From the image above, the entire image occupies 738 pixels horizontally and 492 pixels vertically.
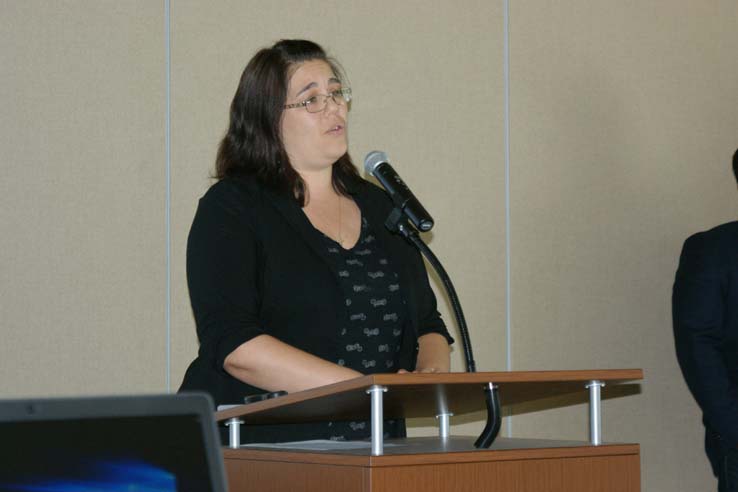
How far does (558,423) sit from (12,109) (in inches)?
85.9

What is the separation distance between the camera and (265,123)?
2533 millimetres

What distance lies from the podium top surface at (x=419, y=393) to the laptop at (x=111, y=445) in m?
0.59

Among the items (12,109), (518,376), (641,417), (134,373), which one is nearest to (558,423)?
(641,417)

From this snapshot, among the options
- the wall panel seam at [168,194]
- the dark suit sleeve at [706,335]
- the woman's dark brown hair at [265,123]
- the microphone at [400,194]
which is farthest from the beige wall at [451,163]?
the microphone at [400,194]

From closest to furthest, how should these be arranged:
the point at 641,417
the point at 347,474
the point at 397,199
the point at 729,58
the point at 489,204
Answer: the point at 347,474
the point at 397,199
the point at 489,204
the point at 641,417
the point at 729,58

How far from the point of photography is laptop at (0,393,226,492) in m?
0.86

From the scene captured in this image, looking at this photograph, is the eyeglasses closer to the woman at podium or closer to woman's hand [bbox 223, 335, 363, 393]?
the woman at podium

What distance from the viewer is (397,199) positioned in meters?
2.08

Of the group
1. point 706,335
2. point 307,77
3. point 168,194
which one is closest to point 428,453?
point 307,77

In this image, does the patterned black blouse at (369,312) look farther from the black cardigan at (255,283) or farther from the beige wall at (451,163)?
the beige wall at (451,163)

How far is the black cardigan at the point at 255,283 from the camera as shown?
86.7 inches

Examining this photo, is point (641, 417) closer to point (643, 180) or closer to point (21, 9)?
point (643, 180)

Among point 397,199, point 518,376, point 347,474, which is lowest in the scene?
point 347,474


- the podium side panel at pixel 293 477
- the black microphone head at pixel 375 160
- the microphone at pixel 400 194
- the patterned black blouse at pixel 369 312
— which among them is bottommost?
the podium side panel at pixel 293 477
